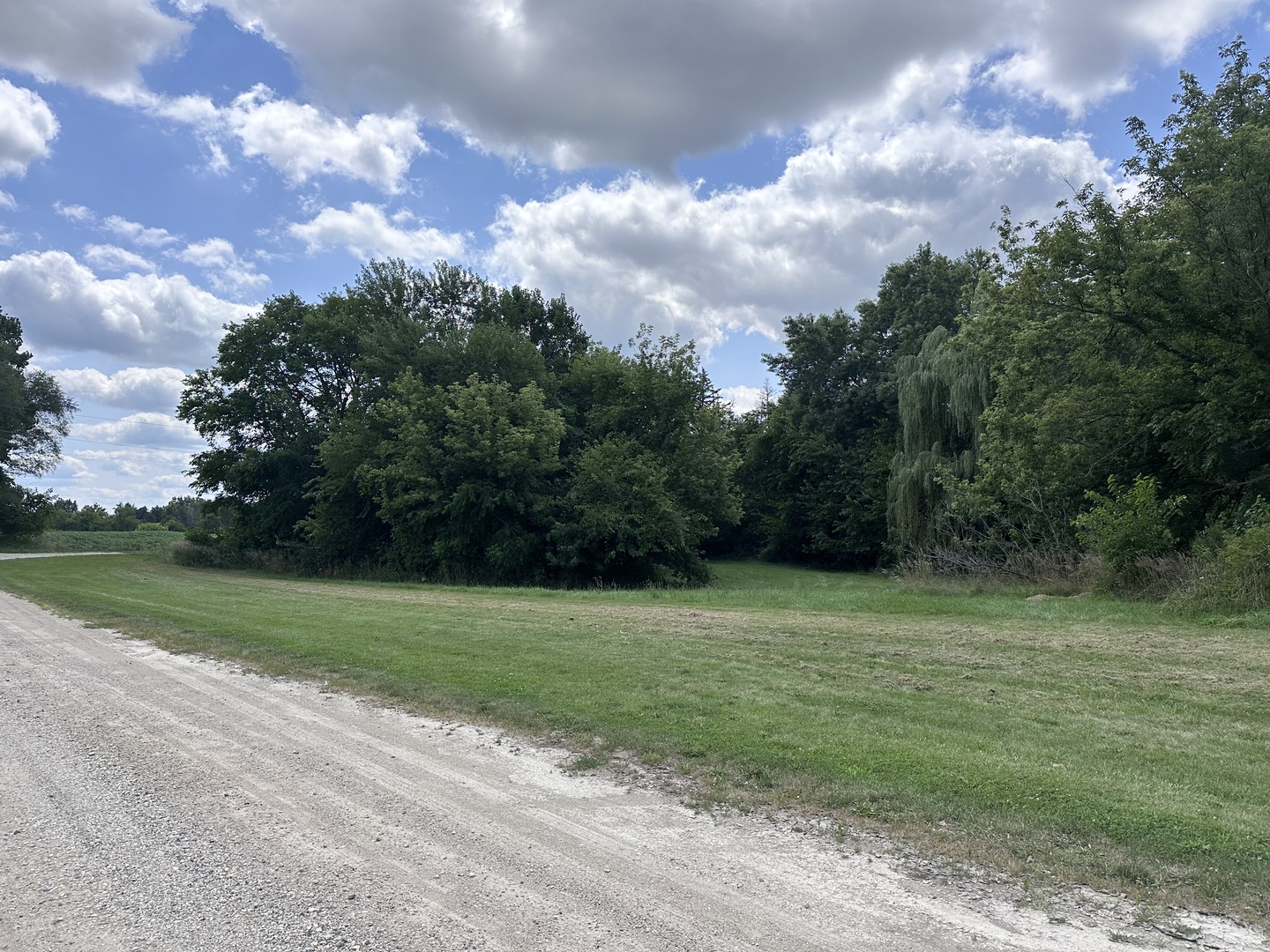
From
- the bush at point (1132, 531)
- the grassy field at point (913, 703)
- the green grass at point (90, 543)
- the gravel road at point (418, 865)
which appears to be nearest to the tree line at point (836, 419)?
the bush at point (1132, 531)

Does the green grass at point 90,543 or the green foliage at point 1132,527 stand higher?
the green foliage at point 1132,527

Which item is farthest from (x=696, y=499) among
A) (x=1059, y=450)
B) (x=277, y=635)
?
(x=277, y=635)

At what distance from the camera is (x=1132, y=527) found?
15.8m

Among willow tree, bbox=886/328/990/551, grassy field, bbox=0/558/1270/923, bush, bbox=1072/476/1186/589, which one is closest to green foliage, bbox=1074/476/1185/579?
bush, bbox=1072/476/1186/589

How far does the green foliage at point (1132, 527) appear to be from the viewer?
1566 cm

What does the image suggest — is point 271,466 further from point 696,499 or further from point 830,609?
point 830,609

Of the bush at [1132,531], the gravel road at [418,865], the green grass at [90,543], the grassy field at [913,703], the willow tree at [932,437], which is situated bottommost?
the gravel road at [418,865]

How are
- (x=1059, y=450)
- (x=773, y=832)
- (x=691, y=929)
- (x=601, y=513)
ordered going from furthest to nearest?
1. (x=601, y=513)
2. (x=1059, y=450)
3. (x=773, y=832)
4. (x=691, y=929)

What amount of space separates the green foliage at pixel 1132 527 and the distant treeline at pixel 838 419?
0.06m

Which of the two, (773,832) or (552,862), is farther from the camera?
(773,832)

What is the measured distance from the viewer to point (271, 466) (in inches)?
1470

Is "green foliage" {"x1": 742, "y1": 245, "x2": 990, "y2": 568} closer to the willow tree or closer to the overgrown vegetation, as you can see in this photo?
the willow tree

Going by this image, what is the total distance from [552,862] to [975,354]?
2194cm

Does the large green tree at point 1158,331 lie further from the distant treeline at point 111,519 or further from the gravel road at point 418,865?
the distant treeline at point 111,519
